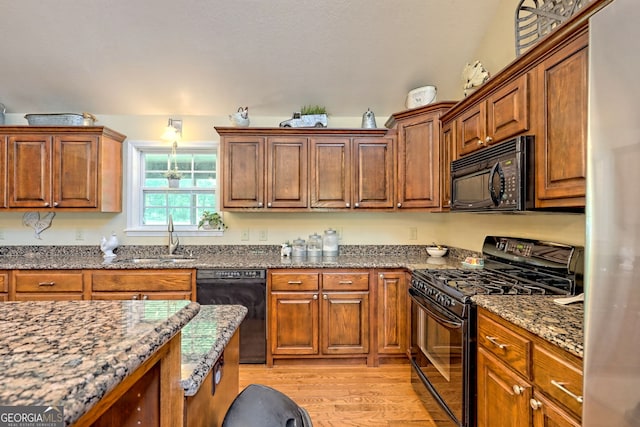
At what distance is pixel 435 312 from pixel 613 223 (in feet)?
4.37

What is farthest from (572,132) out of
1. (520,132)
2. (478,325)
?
(478,325)

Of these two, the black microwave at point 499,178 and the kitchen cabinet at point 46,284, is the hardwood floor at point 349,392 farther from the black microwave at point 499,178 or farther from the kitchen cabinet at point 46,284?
the kitchen cabinet at point 46,284

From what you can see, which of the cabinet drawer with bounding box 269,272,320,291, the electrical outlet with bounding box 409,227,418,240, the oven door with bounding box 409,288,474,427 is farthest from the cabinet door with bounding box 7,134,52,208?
the electrical outlet with bounding box 409,227,418,240

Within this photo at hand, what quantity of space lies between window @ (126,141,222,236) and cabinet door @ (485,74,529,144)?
2.75 metres

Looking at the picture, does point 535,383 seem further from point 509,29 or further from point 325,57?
point 325,57

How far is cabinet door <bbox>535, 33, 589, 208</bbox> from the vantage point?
138 cm

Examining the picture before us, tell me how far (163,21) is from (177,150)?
1333 millimetres

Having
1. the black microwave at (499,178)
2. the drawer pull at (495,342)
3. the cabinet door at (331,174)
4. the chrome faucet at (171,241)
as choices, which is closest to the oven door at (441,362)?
the drawer pull at (495,342)

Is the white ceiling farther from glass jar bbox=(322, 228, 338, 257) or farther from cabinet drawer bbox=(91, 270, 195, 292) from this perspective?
cabinet drawer bbox=(91, 270, 195, 292)

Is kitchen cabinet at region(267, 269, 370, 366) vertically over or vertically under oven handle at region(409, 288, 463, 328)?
Result: under

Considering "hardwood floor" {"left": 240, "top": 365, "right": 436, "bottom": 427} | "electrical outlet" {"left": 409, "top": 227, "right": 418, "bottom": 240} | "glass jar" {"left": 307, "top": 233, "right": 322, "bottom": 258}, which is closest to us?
"hardwood floor" {"left": 240, "top": 365, "right": 436, "bottom": 427}

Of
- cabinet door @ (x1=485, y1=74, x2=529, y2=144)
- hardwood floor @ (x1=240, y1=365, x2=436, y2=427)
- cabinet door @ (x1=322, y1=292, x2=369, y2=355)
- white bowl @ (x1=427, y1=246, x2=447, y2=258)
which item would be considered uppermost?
cabinet door @ (x1=485, y1=74, x2=529, y2=144)

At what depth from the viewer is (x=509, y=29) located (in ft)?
8.33

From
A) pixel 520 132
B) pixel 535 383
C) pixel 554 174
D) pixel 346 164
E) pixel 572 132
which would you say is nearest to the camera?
pixel 535 383
